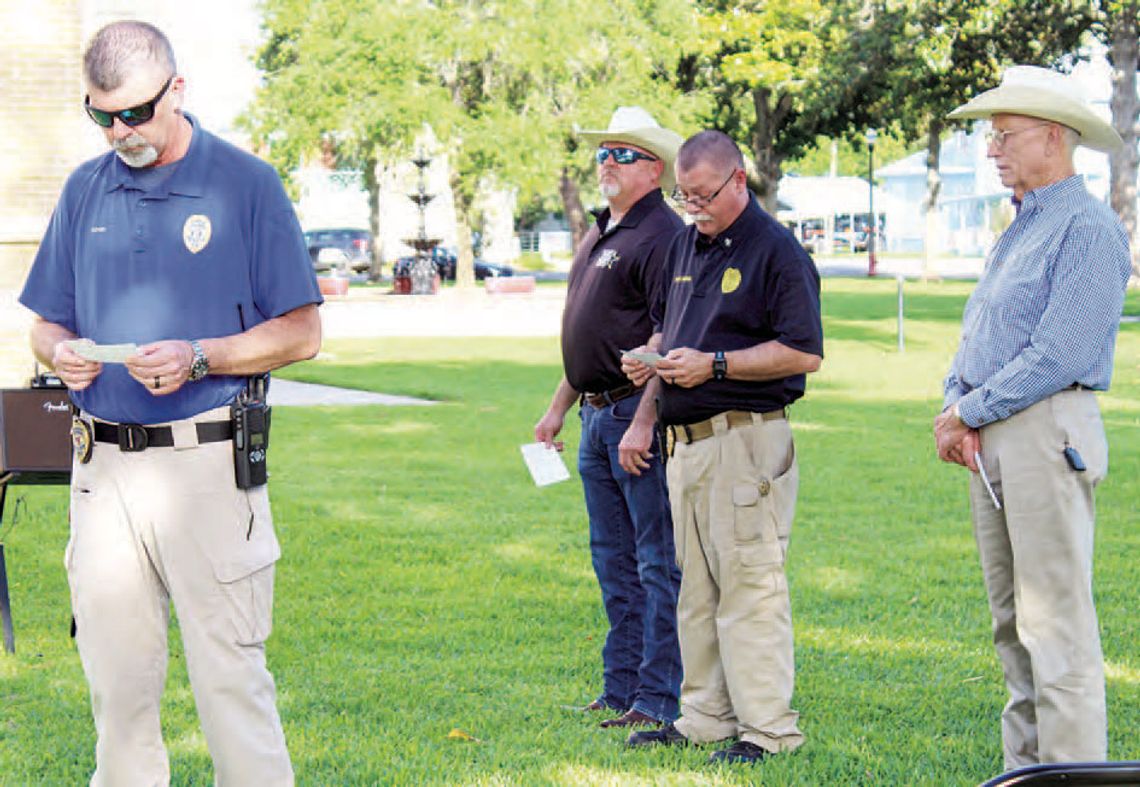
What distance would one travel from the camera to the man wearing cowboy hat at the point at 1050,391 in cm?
506

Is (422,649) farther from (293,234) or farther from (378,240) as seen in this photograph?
(378,240)

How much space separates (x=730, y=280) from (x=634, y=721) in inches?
67.4

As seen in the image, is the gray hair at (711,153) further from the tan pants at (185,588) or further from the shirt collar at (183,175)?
the tan pants at (185,588)

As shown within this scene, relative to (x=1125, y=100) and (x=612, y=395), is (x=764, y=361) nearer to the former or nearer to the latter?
(x=612, y=395)

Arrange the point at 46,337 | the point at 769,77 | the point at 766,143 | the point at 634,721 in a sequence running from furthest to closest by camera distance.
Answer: the point at 766,143 < the point at 769,77 < the point at 634,721 < the point at 46,337

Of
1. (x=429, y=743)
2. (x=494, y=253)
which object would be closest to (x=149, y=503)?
(x=429, y=743)

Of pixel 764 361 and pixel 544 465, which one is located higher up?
pixel 764 361

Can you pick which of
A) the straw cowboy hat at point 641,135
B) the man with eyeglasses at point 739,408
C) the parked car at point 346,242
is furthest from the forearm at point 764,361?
the parked car at point 346,242

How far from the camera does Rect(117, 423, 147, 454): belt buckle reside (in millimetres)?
4414

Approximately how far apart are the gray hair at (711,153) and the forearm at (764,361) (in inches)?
24.6

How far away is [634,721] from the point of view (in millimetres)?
6445

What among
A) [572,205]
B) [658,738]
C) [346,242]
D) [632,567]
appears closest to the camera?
[658,738]

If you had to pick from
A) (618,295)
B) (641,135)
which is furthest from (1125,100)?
(618,295)

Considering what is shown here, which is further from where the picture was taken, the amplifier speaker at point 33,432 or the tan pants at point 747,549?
the amplifier speaker at point 33,432
